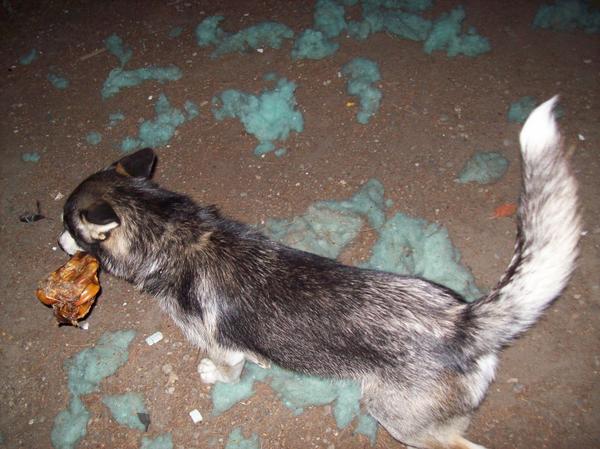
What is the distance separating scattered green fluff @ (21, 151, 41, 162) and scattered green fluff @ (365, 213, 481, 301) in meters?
3.72

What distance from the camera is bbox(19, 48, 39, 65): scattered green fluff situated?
5418mm

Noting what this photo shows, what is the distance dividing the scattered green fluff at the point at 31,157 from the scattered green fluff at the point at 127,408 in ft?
9.03

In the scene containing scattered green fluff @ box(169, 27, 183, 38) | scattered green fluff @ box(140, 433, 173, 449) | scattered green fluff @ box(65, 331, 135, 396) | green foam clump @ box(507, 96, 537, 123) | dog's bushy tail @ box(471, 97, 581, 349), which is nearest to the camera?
dog's bushy tail @ box(471, 97, 581, 349)

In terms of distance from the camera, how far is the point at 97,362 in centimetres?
356

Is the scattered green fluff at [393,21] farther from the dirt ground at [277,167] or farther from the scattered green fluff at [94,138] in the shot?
the scattered green fluff at [94,138]

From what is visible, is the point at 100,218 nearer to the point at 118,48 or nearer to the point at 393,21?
the point at 118,48

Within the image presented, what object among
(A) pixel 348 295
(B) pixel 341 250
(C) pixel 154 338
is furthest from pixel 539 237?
(C) pixel 154 338

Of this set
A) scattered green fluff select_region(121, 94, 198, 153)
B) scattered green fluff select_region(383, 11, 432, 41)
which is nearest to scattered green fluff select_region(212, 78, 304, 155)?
scattered green fluff select_region(121, 94, 198, 153)

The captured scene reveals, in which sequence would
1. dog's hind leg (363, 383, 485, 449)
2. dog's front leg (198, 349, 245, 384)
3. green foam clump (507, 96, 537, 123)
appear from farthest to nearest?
green foam clump (507, 96, 537, 123)
dog's front leg (198, 349, 245, 384)
dog's hind leg (363, 383, 485, 449)

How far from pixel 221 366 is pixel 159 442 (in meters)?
0.75

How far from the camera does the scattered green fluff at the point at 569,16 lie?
461 centimetres

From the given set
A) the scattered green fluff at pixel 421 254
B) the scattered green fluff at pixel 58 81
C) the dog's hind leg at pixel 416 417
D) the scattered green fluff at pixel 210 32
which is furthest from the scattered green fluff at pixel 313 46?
the dog's hind leg at pixel 416 417

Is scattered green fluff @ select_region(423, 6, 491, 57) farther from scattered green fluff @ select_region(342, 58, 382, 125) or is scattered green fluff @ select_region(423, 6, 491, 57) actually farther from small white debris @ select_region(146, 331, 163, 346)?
small white debris @ select_region(146, 331, 163, 346)

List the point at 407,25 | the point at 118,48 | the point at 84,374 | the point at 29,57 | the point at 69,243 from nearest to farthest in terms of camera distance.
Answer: the point at 69,243, the point at 84,374, the point at 407,25, the point at 118,48, the point at 29,57
